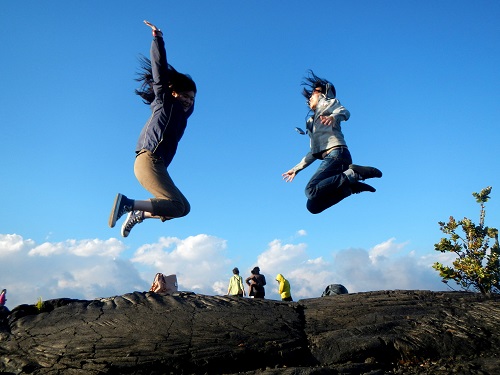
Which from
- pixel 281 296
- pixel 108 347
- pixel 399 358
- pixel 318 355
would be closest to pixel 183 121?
pixel 108 347

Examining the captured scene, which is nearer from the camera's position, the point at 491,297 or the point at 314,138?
the point at 491,297

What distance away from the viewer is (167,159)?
545 cm

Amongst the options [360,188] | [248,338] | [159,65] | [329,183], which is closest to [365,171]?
[360,188]

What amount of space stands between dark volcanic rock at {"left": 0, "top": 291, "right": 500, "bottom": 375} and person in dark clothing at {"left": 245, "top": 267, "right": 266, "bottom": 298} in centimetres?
496

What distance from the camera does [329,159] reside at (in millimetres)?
5730

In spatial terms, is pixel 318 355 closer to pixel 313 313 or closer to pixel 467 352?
pixel 313 313

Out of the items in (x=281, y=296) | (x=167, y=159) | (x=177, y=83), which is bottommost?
(x=281, y=296)

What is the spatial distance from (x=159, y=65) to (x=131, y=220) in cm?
194

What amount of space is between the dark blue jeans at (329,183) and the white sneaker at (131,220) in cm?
211

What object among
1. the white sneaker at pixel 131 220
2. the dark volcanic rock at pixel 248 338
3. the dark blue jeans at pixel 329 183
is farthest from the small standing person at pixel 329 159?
the white sneaker at pixel 131 220

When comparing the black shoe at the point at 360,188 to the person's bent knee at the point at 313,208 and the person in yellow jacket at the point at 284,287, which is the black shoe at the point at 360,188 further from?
the person in yellow jacket at the point at 284,287

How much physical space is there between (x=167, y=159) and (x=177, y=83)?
1.06 metres

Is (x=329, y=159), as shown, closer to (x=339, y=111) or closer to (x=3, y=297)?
(x=339, y=111)

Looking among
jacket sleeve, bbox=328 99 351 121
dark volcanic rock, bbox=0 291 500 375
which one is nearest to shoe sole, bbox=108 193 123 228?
dark volcanic rock, bbox=0 291 500 375
